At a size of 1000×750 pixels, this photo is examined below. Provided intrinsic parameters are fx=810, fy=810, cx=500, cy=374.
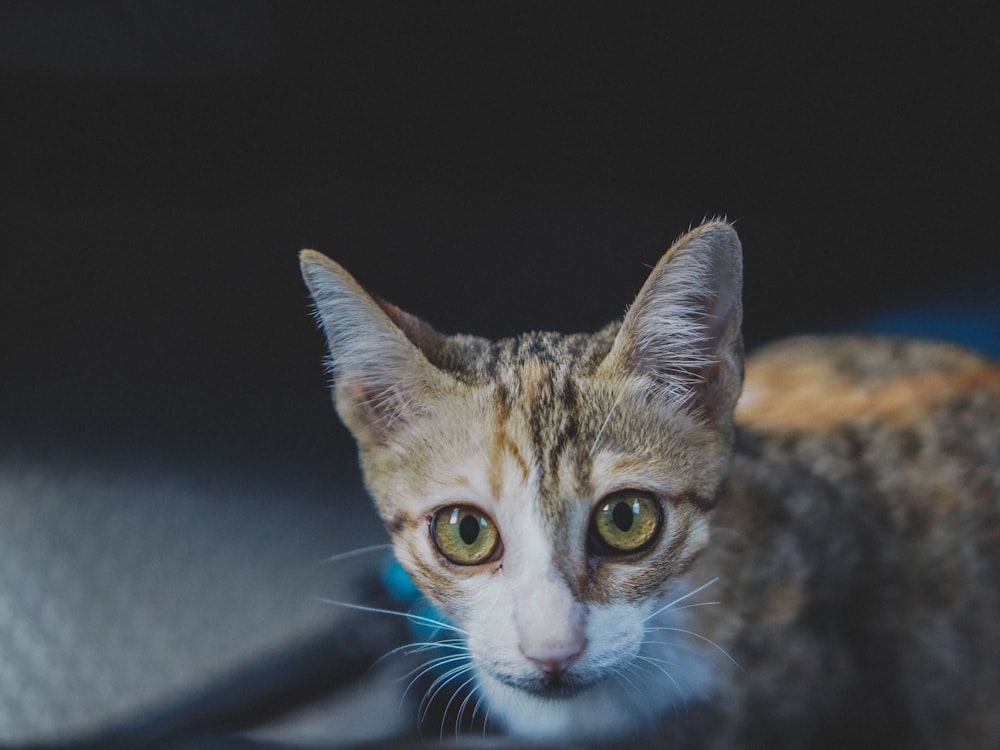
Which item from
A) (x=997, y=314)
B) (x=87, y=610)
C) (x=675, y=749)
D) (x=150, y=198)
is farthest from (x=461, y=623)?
(x=997, y=314)

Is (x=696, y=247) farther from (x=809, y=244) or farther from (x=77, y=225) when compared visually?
(x=77, y=225)

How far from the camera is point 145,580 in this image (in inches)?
43.1

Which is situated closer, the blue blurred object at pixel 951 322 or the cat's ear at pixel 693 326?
the cat's ear at pixel 693 326

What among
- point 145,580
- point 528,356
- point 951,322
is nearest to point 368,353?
point 528,356

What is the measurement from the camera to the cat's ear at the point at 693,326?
0.58 meters

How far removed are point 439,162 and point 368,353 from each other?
0.79ft

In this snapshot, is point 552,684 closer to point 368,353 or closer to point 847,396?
point 368,353

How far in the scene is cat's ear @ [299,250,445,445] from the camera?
0.59 metres

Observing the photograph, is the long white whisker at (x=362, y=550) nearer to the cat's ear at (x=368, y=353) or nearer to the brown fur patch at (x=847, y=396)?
the cat's ear at (x=368, y=353)

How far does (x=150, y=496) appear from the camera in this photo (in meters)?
1.02

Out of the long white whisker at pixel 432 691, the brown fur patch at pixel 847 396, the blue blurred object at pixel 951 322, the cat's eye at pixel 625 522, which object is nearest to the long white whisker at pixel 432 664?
the long white whisker at pixel 432 691

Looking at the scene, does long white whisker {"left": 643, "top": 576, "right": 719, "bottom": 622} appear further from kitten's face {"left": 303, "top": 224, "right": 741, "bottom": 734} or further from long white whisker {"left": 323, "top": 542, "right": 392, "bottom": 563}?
long white whisker {"left": 323, "top": 542, "right": 392, "bottom": 563}

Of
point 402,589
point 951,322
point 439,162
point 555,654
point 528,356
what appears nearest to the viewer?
point 555,654

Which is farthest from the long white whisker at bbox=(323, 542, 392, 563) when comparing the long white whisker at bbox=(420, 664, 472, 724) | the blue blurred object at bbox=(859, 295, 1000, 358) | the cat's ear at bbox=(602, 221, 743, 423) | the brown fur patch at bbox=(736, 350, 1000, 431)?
the blue blurred object at bbox=(859, 295, 1000, 358)
